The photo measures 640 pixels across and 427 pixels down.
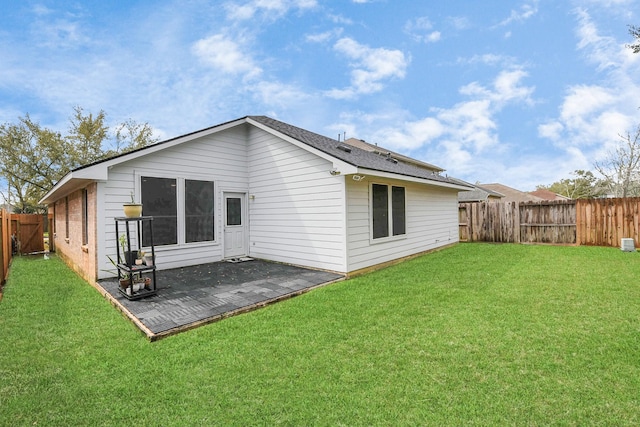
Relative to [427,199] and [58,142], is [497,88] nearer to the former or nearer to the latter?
[427,199]

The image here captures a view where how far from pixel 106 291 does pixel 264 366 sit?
14.1 ft

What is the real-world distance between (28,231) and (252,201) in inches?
465

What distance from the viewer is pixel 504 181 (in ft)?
117

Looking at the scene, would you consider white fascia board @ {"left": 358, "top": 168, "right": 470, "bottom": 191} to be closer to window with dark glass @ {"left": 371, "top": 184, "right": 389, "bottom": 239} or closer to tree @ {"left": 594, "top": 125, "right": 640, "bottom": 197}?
window with dark glass @ {"left": 371, "top": 184, "right": 389, "bottom": 239}

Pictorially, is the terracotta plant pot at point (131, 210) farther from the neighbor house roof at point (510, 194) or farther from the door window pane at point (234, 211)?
the neighbor house roof at point (510, 194)

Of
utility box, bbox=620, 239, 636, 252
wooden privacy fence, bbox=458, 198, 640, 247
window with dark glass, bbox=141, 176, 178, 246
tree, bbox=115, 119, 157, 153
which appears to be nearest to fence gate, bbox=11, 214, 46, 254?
window with dark glass, bbox=141, 176, 178, 246

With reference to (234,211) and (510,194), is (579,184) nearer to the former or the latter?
(510,194)

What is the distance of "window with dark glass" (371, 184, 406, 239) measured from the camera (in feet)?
25.1

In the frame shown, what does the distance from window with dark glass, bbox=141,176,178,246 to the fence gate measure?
10.4 metres

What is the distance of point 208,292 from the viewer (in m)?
5.39

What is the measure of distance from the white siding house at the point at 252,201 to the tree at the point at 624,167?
22063 millimetres

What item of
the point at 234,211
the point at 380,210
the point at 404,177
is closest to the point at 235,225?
the point at 234,211

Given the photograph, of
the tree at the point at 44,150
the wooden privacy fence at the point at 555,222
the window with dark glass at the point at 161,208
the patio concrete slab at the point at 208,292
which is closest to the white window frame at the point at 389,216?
the patio concrete slab at the point at 208,292

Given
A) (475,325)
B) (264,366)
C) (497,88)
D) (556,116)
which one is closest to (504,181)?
(556,116)
